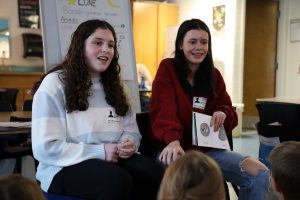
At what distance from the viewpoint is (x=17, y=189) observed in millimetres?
765

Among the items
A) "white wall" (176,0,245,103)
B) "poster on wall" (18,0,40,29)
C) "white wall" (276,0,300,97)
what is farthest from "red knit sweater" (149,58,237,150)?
"poster on wall" (18,0,40,29)

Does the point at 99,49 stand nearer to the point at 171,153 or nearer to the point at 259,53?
the point at 171,153

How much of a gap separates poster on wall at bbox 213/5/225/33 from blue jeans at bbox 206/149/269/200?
415 cm

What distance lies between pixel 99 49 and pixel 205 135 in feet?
2.13

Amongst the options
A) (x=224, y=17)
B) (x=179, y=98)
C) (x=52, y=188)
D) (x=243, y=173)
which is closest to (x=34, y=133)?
(x=52, y=188)

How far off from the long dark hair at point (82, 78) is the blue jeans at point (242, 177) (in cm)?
52

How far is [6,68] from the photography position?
589 cm

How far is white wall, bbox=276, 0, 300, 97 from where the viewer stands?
5.63 meters

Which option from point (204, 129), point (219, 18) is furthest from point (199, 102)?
point (219, 18)

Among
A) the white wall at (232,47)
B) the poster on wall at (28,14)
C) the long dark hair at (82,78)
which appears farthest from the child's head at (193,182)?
the poster on wall at (28,14)

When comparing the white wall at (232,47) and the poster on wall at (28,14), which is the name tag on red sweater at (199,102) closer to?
the white wall at (232,47)

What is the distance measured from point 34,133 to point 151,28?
5.15 meters

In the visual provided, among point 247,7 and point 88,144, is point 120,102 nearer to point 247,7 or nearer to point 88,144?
point 88,144

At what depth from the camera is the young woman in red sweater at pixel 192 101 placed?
1.74 metres
